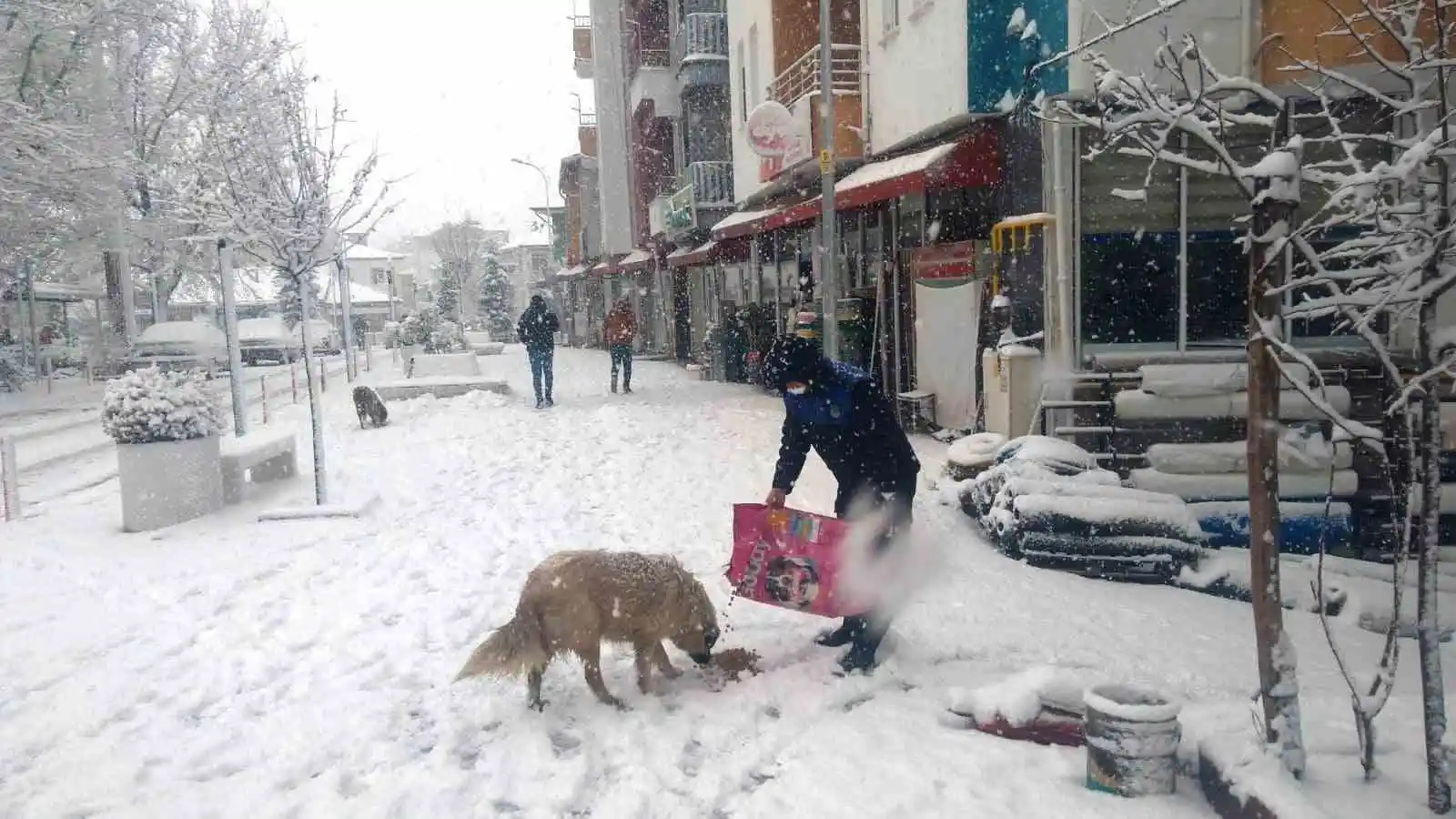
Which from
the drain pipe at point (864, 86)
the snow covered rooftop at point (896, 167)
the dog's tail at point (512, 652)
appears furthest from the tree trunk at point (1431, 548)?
the drain pipe at point (864, 86)

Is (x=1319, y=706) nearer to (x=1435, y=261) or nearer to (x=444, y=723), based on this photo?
(x=1435, y=261)

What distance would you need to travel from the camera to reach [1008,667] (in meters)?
5.09

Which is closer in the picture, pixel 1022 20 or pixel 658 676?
pixel 658 676

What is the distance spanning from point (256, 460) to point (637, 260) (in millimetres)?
20587

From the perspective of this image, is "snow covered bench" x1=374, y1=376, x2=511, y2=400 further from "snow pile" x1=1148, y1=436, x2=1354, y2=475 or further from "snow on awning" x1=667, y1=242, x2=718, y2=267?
"snow pile" x1=1148, y1=436, x2=1354, y2=475

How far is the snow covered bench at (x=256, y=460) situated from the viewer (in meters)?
9.52

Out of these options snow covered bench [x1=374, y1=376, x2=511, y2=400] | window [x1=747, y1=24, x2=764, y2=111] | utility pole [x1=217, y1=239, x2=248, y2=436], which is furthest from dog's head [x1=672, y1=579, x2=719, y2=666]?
snow covered bench [x1=374, y1=376, x2=511, y2=400]

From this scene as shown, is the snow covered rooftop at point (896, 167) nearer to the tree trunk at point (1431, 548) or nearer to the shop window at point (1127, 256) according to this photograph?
the shop window at point (1127, 256)

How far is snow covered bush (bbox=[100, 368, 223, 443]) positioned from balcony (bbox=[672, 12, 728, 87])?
1574 cm

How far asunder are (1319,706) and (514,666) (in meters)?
3.48

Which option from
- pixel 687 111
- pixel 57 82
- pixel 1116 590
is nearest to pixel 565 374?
pixel 687 111

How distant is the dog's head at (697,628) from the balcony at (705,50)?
757 inches

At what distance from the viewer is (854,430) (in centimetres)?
492

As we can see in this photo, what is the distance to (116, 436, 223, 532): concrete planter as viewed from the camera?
337 inches
